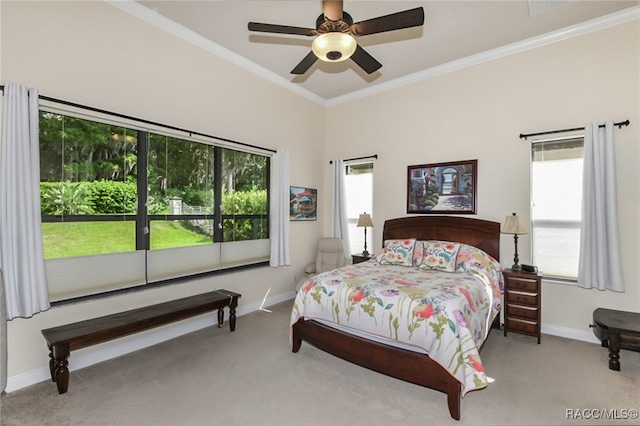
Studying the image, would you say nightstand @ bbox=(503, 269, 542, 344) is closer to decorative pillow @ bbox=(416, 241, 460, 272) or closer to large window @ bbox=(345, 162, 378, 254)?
decorative pillow @ bbox=(416, 241, 460, 272)

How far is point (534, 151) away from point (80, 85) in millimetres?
5145

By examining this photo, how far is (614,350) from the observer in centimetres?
279

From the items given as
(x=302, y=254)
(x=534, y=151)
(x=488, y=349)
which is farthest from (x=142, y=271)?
(x=534, y=151)

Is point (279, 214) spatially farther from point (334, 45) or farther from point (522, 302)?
point (522, 302)

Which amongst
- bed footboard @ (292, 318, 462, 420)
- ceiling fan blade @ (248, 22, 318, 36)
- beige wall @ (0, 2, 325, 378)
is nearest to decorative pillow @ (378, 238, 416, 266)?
bed footboard @ (292, 318, 462, 420)

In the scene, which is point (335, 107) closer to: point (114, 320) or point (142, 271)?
point (142, 271)

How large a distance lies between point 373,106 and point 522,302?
12.1ft

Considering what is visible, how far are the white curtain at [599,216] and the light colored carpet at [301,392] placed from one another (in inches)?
31.5

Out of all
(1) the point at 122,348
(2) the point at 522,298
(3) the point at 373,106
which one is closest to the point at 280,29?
(3) the point at 373,106

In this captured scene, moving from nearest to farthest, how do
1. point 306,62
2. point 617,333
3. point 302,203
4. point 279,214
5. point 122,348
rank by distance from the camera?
point 617,333 < point 306,62 < point 122,348 < point 279,214 < point 302,203

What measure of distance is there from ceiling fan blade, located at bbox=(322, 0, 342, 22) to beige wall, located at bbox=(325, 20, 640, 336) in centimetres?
286

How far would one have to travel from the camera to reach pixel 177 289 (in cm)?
365

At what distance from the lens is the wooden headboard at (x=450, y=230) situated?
4.03 m

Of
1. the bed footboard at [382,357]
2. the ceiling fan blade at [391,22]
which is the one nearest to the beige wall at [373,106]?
the bed footboard at [382,357]
